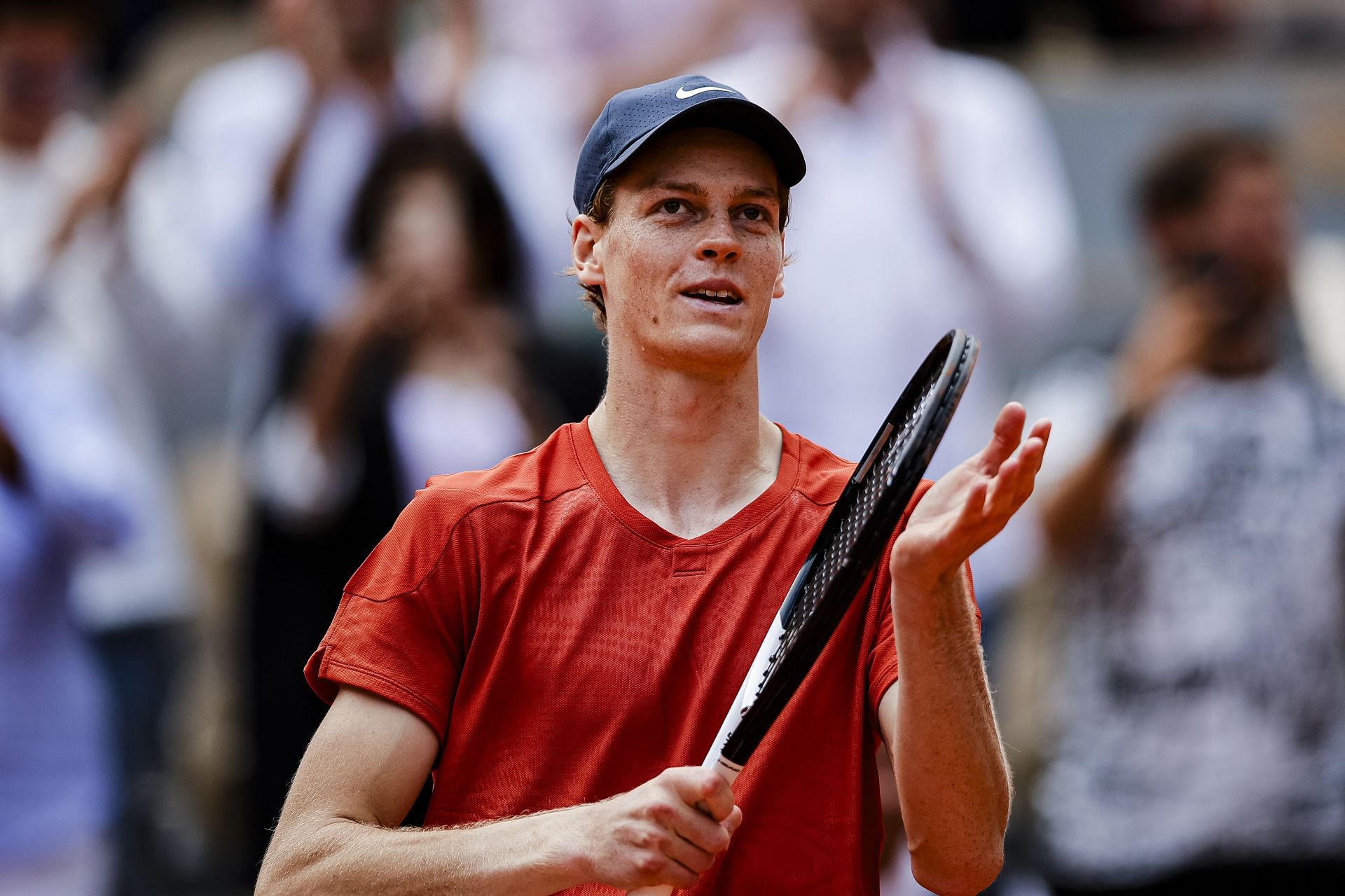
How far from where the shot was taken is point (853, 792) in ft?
10.0

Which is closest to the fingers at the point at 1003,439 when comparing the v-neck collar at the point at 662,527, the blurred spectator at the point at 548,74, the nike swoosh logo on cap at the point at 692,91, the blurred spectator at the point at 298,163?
the v-neck collar at the point at 662,527

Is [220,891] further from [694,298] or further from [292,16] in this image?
[694,298]

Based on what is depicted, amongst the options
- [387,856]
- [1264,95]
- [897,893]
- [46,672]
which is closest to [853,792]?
[387,856]

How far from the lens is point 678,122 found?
3.15 metres

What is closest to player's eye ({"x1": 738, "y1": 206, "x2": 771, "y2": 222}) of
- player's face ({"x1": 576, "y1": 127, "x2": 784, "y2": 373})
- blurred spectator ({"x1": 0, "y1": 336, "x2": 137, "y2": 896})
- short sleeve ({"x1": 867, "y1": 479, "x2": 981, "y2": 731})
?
player's face ({"x1": 576, "y1": 127, "x2": 784, "y2": 373})

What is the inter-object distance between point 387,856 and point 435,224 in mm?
4533

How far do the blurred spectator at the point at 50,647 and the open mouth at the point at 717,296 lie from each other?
385 cm

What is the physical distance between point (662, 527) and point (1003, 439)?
0.65 metres

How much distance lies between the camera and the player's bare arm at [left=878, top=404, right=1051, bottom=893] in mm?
2766

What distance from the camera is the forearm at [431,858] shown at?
2879 mm

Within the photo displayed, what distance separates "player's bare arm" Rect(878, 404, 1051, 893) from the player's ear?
80 centimetres

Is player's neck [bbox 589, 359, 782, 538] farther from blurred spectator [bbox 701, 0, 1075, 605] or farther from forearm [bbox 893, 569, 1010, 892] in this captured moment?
blurred spectator [bbox 701, 0, 1075, 605]

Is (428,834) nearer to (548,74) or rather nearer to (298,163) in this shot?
(298,163)

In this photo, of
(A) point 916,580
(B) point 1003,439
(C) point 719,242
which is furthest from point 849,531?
(C) point 719,242
